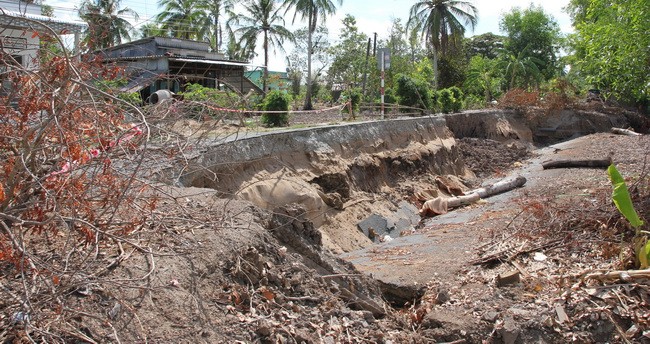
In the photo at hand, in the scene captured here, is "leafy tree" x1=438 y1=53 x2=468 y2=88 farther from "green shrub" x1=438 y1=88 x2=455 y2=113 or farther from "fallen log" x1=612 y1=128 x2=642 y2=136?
"green shrub" x1=438 y1=88 x2=455 y2=113

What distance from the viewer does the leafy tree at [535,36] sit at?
5050cm

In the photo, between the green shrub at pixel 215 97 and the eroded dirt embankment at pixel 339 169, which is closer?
the green shrub at pixel 215 97

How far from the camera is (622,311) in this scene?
623 centimetres

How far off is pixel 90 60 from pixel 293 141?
24.9 ft

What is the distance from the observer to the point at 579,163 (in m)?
17.7

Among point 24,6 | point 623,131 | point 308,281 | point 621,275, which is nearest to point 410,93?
point 623,131

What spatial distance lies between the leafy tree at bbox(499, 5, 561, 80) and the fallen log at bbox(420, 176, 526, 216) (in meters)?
35.6

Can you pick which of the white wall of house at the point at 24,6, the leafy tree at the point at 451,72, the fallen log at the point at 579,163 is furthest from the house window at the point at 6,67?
the leafy tree at the point at 451,72

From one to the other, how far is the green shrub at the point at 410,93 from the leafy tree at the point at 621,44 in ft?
25.1

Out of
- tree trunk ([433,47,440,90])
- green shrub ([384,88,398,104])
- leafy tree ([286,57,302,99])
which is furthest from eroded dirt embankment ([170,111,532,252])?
leafy tree ([286,57,302,99])

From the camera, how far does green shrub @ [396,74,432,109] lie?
2480 cm

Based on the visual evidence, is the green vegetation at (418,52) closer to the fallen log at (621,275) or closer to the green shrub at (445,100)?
the green shrub at (445,100)

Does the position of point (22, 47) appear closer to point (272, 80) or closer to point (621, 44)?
point (272, 80)

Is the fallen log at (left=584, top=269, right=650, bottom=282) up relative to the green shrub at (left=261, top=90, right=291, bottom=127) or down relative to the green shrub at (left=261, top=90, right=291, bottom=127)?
down
